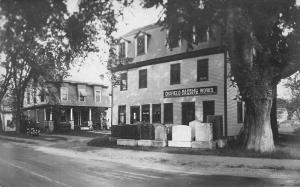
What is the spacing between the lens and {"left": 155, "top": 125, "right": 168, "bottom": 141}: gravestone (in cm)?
2022

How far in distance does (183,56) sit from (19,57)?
2153cm

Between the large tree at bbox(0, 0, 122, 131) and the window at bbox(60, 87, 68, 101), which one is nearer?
the large tree at bbox(0, 0, 122, 131)

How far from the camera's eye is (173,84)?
27.5 metres

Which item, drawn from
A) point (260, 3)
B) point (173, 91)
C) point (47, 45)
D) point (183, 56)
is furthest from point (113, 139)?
point (47, 45)

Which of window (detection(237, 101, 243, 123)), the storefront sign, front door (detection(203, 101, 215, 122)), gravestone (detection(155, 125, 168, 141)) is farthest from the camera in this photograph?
window (detection(237, 101, 243, 123))

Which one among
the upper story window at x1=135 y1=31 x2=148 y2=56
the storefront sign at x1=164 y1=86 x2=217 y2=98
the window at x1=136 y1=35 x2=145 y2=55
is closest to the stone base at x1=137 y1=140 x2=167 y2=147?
the storefront sign at x1=164 y1=86 x2=217 y2=98

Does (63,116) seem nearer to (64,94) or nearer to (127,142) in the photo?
(64,94)

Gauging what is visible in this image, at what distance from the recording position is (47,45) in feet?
23.4

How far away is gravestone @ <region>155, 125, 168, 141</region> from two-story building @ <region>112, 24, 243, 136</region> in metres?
4.86

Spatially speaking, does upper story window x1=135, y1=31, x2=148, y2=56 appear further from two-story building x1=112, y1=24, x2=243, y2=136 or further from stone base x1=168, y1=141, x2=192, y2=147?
stone base x1=168, y1=141, x2=192, y2=147

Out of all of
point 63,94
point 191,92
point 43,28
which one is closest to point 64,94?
point 63,94

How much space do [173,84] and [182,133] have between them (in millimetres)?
8596

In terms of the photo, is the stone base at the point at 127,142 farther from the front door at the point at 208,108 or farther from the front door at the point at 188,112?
the front door at the point at 208,108

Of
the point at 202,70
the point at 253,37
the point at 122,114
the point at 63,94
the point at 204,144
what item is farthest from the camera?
the point at 63,94
